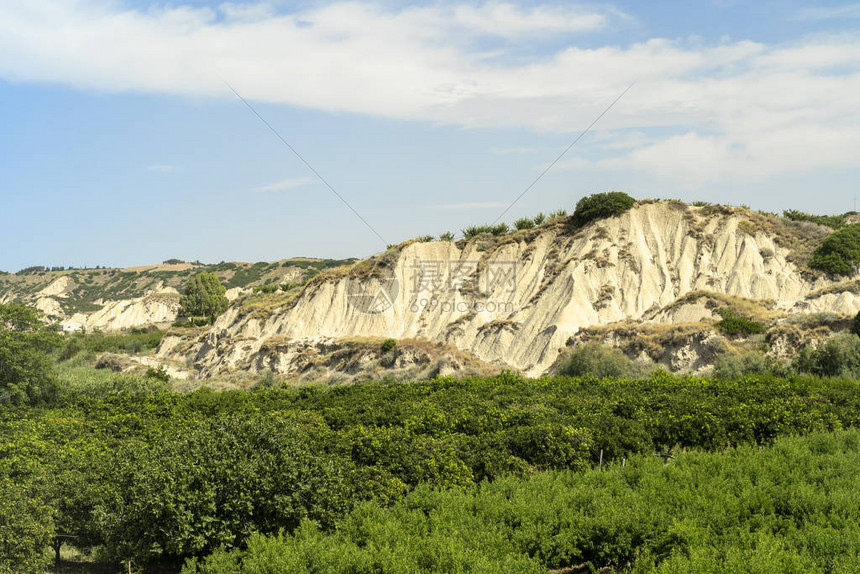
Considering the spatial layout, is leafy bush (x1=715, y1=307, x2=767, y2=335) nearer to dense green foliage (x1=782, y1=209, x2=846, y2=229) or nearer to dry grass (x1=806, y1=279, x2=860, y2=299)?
dry grass (x1=806, y1=279, x2=860, y2=299)

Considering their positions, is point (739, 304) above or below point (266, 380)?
above

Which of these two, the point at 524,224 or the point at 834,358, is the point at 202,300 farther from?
the point at 834,358

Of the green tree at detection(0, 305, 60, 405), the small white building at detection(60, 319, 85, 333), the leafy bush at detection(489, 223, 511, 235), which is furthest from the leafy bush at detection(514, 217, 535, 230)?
the small white building at detection(60, 319, 85, 333)

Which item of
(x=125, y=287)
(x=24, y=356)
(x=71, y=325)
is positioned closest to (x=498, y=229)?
(x=24, y=356)

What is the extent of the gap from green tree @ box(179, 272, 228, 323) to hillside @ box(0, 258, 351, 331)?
686 inches

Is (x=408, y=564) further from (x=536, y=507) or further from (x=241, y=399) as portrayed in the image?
(x=241, y=399)

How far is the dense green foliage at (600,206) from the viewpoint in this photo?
62.9 meters

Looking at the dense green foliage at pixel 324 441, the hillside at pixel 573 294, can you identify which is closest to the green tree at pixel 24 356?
the dense green foliage at pixel 324 441

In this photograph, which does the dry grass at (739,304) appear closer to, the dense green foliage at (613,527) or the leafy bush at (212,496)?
the dense green foliage at (613,527)

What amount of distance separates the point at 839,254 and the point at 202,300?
263ft

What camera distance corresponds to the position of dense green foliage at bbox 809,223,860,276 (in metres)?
53.9

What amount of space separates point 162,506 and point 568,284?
4399 centimetres

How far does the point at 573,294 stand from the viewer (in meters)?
56.9

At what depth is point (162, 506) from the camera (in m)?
18.8
